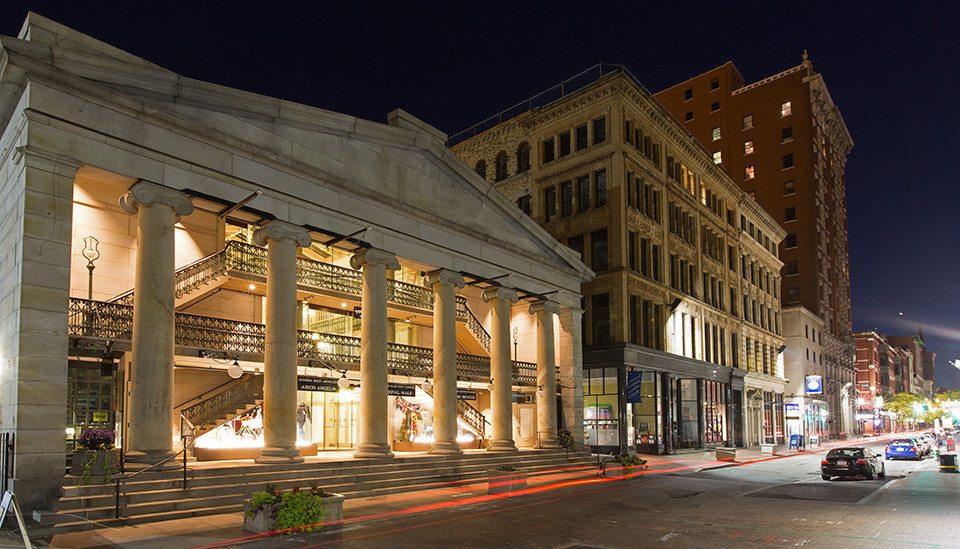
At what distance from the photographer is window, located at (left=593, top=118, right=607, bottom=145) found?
44.6m

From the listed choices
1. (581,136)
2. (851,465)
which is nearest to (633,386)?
(851,465)

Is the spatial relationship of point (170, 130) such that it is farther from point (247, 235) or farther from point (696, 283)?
point (696, 283)

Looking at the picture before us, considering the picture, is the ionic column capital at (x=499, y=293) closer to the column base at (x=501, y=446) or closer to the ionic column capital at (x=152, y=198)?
the column base at (x=501, y=446)

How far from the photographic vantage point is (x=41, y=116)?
1734cm

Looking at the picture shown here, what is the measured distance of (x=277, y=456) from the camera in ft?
69.0

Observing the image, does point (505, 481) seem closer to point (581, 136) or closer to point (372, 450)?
point (372, 450)

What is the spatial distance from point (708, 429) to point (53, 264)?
4625 centimetres

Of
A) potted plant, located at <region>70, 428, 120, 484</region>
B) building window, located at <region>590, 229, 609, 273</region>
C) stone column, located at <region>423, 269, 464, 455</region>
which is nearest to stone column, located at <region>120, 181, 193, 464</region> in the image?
potted plant, located at <region>70, 428, 120, 484</region>

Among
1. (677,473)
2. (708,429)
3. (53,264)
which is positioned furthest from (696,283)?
(53,264)

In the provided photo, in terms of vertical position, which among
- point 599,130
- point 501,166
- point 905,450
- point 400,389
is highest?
point 599,130

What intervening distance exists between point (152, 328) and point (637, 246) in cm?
3233

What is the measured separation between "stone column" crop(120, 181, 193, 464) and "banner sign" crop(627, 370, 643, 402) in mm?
28872

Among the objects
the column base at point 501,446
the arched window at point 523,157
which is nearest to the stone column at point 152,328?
the column base at point 501,446

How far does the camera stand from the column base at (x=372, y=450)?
79.4 feet
